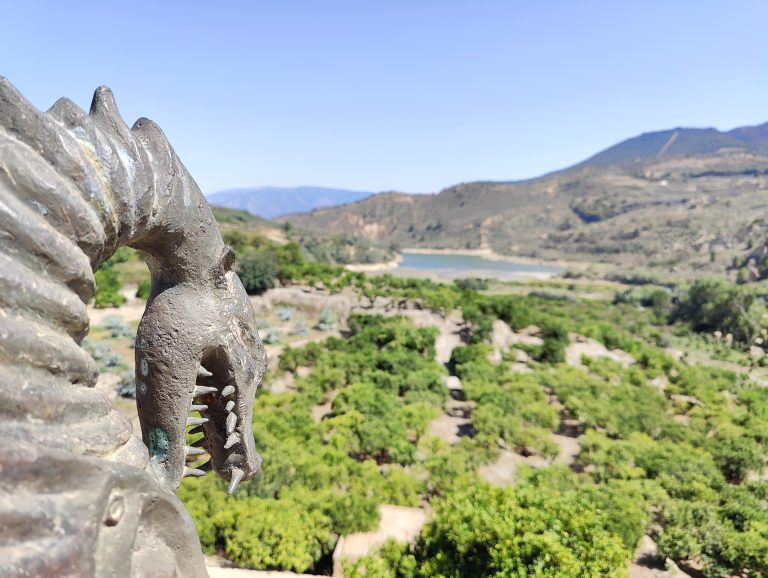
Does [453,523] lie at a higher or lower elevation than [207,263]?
lower

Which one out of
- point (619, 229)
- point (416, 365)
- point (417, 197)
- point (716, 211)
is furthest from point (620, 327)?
point (417, 197)

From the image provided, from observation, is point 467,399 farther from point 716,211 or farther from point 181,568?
point 716,211

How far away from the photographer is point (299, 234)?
72625mm

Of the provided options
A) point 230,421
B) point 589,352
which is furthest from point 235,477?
point 589,352

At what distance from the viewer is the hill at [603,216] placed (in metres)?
72.0

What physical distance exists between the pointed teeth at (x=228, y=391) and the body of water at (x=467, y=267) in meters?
56.8

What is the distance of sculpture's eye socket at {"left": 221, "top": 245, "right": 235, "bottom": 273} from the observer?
7.62ft

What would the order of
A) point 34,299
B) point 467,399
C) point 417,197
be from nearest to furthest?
point 34,299 → point 467,399 → point 417,197

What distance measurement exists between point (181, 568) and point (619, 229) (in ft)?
306

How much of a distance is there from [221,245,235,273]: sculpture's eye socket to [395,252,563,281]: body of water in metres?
56.8

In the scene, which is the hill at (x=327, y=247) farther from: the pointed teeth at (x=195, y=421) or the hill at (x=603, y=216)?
the pointed teeth at (x=195, y=421)

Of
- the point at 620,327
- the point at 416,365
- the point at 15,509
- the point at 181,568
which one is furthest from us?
the point at 620,327

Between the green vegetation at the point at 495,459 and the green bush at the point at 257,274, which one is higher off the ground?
the green bush at the point at 257,274

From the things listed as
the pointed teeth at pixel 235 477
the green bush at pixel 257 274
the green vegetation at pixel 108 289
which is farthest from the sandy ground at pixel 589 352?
the green vegetation at pixel 108 289
